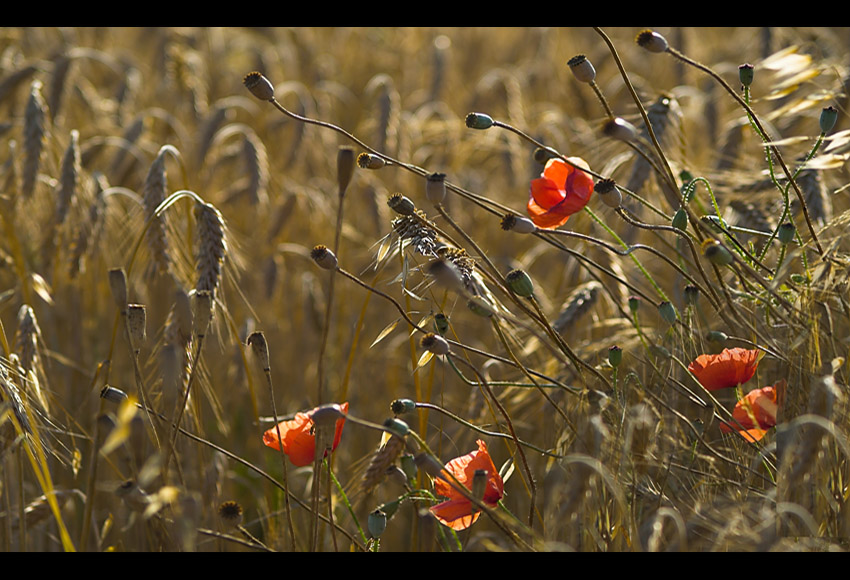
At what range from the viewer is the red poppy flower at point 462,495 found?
100cm

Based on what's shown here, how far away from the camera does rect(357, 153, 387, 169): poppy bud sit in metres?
1.09

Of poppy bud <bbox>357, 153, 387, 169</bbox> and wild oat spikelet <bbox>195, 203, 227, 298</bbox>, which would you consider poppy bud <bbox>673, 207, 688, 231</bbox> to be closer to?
poppy bud <bbox>357, 153, 387, 169</bbox>

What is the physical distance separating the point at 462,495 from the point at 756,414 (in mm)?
420

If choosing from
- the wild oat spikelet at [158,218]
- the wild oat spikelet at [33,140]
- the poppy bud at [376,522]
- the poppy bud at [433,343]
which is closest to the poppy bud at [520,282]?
the poppy bud at [433,343]

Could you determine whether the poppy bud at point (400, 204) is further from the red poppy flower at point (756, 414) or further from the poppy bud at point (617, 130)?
the red poppy flower at point (756, 414)

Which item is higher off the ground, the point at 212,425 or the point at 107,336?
the point at 107,336

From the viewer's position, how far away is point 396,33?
535 cm

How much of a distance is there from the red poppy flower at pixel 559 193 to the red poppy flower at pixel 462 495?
1.17ft

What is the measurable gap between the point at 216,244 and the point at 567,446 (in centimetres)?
64

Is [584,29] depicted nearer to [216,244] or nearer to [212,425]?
[212,425]

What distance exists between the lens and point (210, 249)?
129 centimetres

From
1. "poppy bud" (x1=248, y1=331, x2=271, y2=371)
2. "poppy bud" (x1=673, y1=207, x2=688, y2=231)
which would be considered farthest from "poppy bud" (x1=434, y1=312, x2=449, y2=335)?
"poppy bud" (x1=673, y1=207, x2=688, y2=231)

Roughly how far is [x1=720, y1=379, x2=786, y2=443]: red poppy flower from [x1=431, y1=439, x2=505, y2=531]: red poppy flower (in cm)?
33
